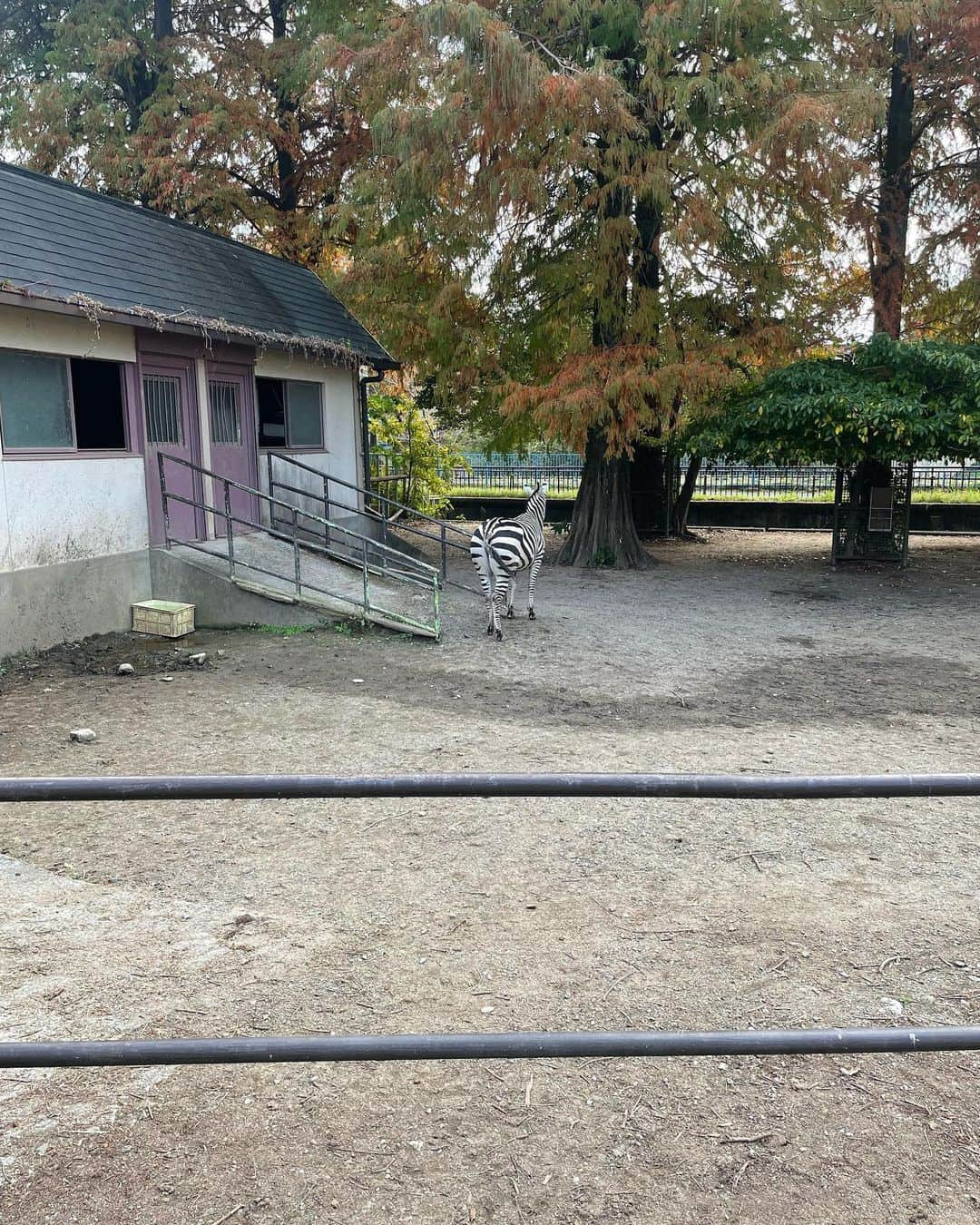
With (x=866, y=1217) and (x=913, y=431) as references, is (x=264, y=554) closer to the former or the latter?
(x=913, y=431)

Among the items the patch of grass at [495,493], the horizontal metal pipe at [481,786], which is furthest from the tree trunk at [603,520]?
the horizontal metal pipe at [481,786]

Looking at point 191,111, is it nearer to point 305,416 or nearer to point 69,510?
point 305,416

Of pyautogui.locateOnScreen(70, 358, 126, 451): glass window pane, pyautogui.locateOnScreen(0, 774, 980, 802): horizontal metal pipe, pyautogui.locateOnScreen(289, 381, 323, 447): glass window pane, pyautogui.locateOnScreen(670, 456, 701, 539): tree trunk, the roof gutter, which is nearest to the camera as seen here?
pyautogui.locateOnScreen(0, 774, 980, 802): horizontal metal pipe

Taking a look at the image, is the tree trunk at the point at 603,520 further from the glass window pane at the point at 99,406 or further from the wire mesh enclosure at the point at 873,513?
the glass window pane at the point at 99,406

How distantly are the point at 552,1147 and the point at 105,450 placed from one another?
983cm

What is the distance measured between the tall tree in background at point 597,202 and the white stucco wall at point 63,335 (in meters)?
5.77

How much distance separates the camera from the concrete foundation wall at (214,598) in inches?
440

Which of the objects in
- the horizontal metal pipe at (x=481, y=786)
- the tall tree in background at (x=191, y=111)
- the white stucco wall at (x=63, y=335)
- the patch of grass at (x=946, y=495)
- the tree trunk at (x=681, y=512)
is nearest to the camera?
the horizontal metal pipe at (x=481, y=786)

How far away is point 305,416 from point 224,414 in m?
2.38

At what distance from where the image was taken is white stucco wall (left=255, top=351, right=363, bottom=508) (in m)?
14.6

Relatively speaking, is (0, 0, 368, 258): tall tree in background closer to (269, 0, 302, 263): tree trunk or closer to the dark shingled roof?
(269, 0, 302, 263): tree trunk

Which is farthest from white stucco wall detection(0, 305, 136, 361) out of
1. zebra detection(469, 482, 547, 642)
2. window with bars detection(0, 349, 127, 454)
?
zebra detection(469, 482, 547, 642)

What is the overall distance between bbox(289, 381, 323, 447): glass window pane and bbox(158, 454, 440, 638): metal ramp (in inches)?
63.8

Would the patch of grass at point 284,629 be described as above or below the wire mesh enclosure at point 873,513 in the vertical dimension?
below
